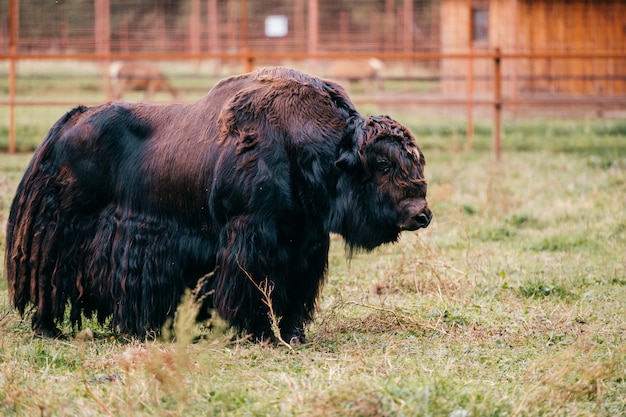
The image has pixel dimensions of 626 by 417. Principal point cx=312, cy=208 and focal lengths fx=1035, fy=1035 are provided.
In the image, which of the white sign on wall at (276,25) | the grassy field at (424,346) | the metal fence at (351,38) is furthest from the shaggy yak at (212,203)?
the white sign on wall at (276,25)

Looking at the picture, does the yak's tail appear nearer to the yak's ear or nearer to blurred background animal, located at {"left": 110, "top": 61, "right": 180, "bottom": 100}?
the yak's ear

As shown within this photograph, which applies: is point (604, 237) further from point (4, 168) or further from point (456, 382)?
point (4, 168)

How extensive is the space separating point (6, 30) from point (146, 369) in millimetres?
14979

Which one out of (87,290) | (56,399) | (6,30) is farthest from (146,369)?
(6,30)

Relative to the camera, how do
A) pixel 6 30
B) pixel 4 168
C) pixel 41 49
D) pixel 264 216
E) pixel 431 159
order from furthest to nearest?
pixel 6 30 → pixel 41 49 → pixel 431 159 → pixel 4 168 → pixel 264 216

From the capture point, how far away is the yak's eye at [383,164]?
16.6 feet

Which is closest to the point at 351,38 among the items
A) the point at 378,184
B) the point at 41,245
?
the point at 41,245

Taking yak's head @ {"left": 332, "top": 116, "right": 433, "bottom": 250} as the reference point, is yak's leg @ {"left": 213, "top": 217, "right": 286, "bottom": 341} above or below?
below

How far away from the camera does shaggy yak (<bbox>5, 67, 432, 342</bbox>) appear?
5.13 metres

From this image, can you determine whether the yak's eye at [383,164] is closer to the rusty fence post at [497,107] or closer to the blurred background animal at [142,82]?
the rusty fence post at [497,107]

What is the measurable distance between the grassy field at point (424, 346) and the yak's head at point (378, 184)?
60 cm

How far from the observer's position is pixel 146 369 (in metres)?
4.25

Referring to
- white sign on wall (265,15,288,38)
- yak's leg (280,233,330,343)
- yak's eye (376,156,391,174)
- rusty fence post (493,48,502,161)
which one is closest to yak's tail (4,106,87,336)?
yak's leg (280,233,330,343)

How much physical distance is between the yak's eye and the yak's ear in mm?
90
